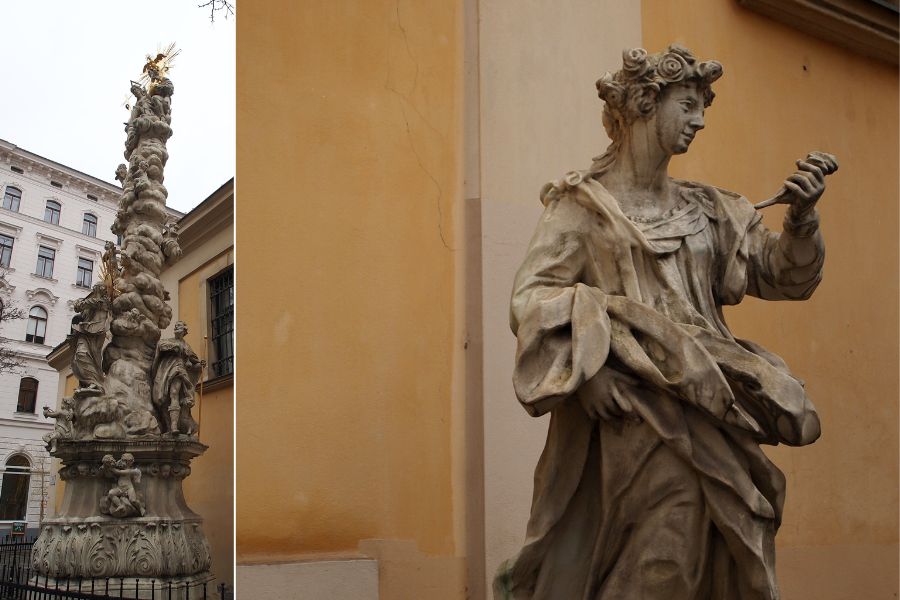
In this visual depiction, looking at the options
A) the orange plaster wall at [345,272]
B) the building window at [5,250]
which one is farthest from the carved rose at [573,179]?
the building window at [5,250]

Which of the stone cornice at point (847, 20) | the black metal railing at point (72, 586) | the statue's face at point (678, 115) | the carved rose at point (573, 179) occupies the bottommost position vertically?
the black metal railing at point (72, 586)

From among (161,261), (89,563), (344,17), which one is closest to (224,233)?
(161,261)

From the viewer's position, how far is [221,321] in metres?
9.85

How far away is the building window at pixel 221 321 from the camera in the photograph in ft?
31.3

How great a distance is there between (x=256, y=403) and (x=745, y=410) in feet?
7.85

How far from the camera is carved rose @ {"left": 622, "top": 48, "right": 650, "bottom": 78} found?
104 inches

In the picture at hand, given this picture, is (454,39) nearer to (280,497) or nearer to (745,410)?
(280,497)

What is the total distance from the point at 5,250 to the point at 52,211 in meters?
0.46

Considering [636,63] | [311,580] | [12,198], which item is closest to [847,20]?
[636,63]

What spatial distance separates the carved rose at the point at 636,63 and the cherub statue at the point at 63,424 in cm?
520

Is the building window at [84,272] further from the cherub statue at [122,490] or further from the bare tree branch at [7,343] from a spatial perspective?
the cherub statue at [122,490]

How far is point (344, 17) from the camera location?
4.65 m

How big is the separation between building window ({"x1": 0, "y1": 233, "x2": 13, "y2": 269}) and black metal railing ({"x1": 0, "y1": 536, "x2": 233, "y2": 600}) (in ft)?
6.82

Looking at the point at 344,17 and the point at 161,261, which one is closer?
the point at 344,17
